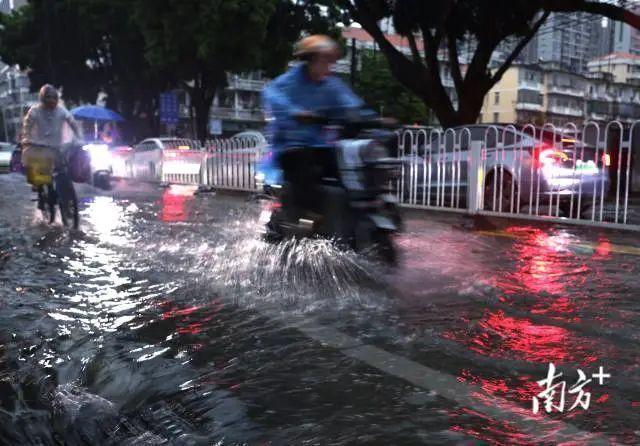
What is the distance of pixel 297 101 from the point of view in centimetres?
482

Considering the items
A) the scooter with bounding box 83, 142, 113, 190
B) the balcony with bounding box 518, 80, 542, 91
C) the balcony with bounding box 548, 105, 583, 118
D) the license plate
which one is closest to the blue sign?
the scooter with bounding box 83, 142, 113, 190

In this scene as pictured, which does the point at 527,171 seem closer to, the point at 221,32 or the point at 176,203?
the point at 176,203

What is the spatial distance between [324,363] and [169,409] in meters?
0.80

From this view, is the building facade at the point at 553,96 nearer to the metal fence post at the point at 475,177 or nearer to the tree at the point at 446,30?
the tree at the point at 446,30

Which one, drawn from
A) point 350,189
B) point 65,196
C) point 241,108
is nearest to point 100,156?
point 65,196

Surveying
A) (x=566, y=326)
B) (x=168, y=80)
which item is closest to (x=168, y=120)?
(x=168, y=80)

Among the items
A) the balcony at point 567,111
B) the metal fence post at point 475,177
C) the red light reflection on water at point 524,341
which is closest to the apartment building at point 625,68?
the balcony at point 567,111

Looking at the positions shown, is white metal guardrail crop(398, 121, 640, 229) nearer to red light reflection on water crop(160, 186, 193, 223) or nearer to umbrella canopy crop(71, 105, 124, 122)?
red light reflection on water crop(160, 186, 193, 223)

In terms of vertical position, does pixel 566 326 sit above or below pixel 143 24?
below

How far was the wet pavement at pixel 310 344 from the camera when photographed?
8.05ft

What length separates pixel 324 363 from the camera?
3107 millimetres

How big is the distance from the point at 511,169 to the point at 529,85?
2760 inches

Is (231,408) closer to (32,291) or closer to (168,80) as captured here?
(32,291)

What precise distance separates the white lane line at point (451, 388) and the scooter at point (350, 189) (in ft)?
3.30
